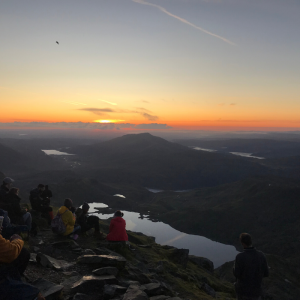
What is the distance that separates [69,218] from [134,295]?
26.9ft

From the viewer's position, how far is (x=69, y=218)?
16109 mm

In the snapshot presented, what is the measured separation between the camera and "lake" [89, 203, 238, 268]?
154 meters

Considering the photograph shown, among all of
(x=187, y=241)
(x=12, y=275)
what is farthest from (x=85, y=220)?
(x=187, y=241)

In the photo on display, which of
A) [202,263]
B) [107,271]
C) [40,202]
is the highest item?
[40,202]

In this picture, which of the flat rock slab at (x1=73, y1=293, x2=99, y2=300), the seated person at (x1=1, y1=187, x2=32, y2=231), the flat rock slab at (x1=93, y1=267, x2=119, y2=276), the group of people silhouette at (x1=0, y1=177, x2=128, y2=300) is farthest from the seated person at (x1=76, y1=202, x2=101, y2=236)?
the flat rock slab at (x1=73, y1=293, x2=99, y2=300)

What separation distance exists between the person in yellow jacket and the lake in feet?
469

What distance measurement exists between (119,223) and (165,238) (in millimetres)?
172134

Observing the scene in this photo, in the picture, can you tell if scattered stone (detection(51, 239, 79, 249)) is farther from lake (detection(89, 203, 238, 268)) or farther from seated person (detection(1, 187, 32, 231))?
lake (detection(89, 203, 238, 268))

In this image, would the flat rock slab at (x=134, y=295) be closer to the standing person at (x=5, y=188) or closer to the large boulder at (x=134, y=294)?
the large boulder at (x=134, y=294)

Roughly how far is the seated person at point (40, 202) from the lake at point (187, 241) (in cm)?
14201

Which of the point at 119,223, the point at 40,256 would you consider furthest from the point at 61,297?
the point at 119,223

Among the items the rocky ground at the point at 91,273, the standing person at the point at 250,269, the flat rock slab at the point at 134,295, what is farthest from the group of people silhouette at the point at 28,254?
the flat rock slab at the point at 134,295

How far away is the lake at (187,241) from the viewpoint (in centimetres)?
15412

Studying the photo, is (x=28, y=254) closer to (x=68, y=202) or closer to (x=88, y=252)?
(x=88, y=252)
